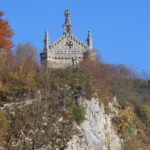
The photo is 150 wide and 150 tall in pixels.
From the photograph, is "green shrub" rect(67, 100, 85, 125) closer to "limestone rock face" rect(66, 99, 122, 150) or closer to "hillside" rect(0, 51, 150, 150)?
"hillside" rect(0, 51, 150, 150)

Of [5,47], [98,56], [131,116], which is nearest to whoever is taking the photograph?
[131,116]

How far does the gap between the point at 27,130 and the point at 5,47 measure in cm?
1641

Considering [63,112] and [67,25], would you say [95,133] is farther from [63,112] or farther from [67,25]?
[67,25]

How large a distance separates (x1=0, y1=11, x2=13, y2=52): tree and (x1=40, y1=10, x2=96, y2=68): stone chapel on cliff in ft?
49.6

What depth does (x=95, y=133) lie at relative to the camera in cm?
4781

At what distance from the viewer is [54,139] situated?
45.6m

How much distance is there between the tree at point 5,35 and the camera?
6094 centimetres

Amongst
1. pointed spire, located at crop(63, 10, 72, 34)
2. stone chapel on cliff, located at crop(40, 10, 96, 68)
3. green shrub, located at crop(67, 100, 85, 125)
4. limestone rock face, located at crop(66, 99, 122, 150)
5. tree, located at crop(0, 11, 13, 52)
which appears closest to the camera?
limestone rock face, located at crop(66, 99, 122, 150)

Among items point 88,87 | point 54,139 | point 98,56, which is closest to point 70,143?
point 54,139

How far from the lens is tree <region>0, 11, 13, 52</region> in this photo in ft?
200

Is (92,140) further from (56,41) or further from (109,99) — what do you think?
(56,41)

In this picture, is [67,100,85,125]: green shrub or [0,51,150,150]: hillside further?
[67,100,85,125]: green shrub

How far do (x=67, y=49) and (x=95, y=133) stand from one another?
34145 millimetres

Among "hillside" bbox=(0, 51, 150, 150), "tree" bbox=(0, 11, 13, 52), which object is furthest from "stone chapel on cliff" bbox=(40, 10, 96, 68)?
"hillside" bbox=(0, 51, 150, 150)
